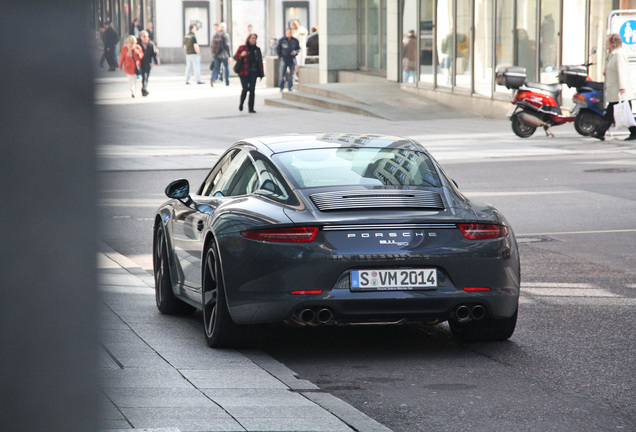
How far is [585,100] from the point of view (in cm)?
2022

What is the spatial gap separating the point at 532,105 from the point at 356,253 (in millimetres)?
16116

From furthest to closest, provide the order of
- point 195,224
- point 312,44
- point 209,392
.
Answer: point 312,44 < point 195,224 < point 209,392

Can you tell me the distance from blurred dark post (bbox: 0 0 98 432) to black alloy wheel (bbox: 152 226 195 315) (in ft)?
20.3

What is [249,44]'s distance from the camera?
29.3 meters

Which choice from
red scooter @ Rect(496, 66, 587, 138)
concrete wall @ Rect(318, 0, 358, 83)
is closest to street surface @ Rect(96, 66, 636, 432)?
red scooter @ Rect(496, 66, 587, 138)

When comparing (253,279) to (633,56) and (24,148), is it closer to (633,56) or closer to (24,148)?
(24,148)

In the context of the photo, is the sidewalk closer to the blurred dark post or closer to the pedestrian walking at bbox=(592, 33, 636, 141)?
the blurred dark post

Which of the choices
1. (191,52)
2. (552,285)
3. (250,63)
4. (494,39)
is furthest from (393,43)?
(552,285)

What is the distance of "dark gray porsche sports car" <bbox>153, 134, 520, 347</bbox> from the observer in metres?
5.56

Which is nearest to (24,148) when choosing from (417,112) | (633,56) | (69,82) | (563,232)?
(69,82)

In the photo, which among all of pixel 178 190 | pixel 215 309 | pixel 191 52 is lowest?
pixel 215 309

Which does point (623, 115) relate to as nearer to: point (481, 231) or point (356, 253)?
point (481, 231)

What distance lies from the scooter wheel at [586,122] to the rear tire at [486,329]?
14961mm

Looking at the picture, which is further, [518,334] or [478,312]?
[518,334]
